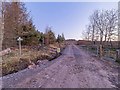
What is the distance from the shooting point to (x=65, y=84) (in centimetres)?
795

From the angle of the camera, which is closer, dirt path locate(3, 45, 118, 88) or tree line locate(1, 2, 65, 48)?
dirt path locate(3, 45, 118, 88)

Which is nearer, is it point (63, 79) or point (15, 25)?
point (63, 79)

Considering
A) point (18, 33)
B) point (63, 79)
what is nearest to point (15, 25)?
point (18, 33)

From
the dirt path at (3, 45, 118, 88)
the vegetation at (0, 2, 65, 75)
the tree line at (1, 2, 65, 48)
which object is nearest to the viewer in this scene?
the dirt path at (3, 45, 118, 88)

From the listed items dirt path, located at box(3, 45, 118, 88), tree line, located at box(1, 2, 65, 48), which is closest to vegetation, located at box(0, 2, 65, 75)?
tree line, located at box(1, 2, 65, 48)

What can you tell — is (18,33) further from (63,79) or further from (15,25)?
(63,79)

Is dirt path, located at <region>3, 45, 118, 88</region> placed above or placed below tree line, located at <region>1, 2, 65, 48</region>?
below

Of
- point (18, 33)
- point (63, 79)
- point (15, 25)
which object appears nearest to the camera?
point (63, 79)

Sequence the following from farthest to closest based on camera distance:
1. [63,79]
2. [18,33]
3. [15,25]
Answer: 1. [18,33]
2. [15,25]
3. [63,79]

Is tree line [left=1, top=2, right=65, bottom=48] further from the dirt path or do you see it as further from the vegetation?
the dirt path

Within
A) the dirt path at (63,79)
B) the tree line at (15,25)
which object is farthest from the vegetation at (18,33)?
the dirt path at (63,79)

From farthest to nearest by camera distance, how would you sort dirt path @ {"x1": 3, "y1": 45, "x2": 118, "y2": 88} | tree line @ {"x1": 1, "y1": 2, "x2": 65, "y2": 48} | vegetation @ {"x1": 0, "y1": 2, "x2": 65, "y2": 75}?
tree line @ {"x1": 1, "y1": 2, "x2": 65, "y2": 48}
vegetation @ {"x1": 0, "y1": 2, "x2": 65, "y2": 75}
dirt path @ {"x1": 3, "y1": 45, "x2": 118, "y2": 88}

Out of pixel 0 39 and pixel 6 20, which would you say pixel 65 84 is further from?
pixel 6 20

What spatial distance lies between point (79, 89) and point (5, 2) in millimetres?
23405
